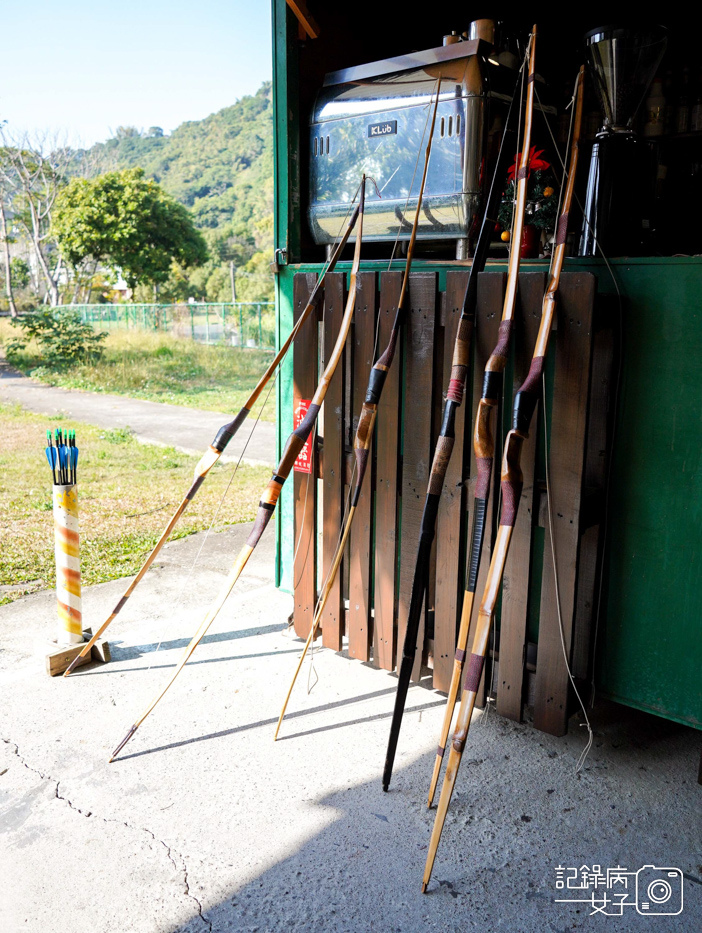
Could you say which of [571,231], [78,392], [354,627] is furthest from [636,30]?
[78,392]

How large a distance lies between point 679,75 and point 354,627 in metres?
3.33

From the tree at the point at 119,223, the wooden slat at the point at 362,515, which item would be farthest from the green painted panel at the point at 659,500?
the tree at the point at 119,223

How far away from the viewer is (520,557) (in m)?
3.17

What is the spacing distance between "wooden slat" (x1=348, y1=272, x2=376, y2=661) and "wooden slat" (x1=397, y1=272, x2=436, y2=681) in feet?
0.70

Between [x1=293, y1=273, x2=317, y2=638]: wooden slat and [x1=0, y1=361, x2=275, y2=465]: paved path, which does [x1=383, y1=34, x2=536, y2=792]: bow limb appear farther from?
[x1=0, y1=361, x2=275, y2=465]: paved path

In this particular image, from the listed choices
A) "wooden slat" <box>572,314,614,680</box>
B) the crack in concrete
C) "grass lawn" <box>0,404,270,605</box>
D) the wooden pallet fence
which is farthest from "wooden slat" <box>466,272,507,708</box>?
"grass lawn" <box>0,404,270,605</box>

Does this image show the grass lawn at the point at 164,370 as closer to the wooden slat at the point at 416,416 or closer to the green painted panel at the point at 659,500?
the wooden slat at the point at 416,416

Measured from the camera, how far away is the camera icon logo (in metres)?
2.33

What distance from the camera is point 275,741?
3238 mm

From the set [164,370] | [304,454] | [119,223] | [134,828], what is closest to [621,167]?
[304,454]

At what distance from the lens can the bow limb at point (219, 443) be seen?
3246 millimetres

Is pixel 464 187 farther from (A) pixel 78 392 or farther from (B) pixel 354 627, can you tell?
(A) pixel 78 392

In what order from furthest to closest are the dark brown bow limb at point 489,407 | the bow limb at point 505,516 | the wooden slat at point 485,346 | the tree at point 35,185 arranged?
the tree at point 35,185, the wooden slat at point 485,346, the dark brown bow limb at point 489,407, the bow limb at point 505,516

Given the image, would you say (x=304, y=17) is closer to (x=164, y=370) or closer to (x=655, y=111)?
(x=655, y=111)
